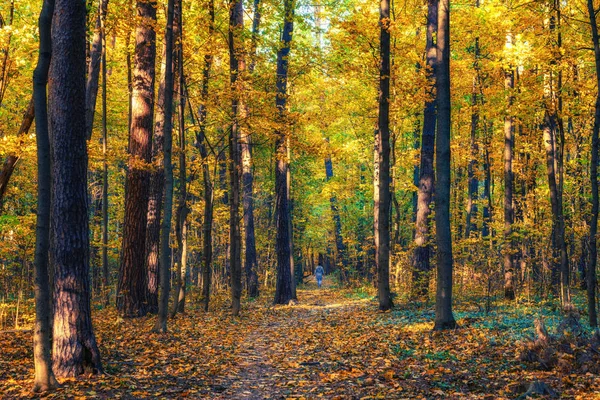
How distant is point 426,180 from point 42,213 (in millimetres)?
11984

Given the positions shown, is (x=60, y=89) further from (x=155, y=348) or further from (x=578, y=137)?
(x=578, y=137)

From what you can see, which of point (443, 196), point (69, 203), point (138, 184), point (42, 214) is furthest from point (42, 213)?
point (138, 184)

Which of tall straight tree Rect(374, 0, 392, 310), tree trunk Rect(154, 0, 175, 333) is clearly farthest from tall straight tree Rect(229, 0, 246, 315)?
tall straight tree Rect(374, 0, 392, 310)

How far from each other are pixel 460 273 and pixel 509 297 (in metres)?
2.84

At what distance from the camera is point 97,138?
2377cm

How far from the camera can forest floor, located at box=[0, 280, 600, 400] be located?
6027mm

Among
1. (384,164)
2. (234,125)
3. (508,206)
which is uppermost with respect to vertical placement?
(234,125)

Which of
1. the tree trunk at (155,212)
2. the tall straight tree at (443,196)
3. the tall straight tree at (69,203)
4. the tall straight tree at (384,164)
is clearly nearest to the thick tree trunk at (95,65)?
the tree trunk at (155,212)

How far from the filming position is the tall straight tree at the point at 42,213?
18.1 ft

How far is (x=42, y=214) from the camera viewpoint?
18.2 feet

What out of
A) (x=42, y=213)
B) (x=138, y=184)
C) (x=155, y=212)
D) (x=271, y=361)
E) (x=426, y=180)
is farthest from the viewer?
(x=426, y=180)

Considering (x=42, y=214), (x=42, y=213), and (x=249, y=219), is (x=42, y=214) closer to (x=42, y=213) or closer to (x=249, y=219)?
(x=42, y=213)

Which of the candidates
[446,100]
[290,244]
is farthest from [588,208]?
[290,244]

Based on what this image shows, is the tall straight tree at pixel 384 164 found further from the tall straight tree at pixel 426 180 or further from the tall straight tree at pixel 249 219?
the tall straight tree at pixel 249 219
